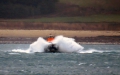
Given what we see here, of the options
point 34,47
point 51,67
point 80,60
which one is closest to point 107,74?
point 51,67

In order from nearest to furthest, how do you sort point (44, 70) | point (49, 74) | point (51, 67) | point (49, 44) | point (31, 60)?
1. point (49, 74)
2. point (44, 70)
3. point (51, 67)
4. point (31, 60)
5. point (49, 44)

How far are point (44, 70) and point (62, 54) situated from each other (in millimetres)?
47426

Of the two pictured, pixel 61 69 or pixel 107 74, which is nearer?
pixel 107 74

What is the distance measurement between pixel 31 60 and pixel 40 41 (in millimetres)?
20729

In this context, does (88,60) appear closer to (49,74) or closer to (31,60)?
(31,60)

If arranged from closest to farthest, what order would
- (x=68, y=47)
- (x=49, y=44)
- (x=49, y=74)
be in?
(x=49, y=74) → (x=49, y=44) → (x=68, y=47)

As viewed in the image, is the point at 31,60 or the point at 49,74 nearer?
the point at 49,74

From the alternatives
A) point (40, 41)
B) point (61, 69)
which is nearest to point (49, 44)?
point (40, 41)

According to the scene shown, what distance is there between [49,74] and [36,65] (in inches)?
750

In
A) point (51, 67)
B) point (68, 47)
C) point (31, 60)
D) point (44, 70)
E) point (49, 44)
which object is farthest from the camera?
point (68, 47)

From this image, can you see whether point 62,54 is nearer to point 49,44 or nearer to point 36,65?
point 49,44

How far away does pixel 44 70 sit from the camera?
99.8 metres

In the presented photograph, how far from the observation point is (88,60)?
12738 cm

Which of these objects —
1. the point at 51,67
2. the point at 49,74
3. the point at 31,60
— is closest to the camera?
the point at 49,74
